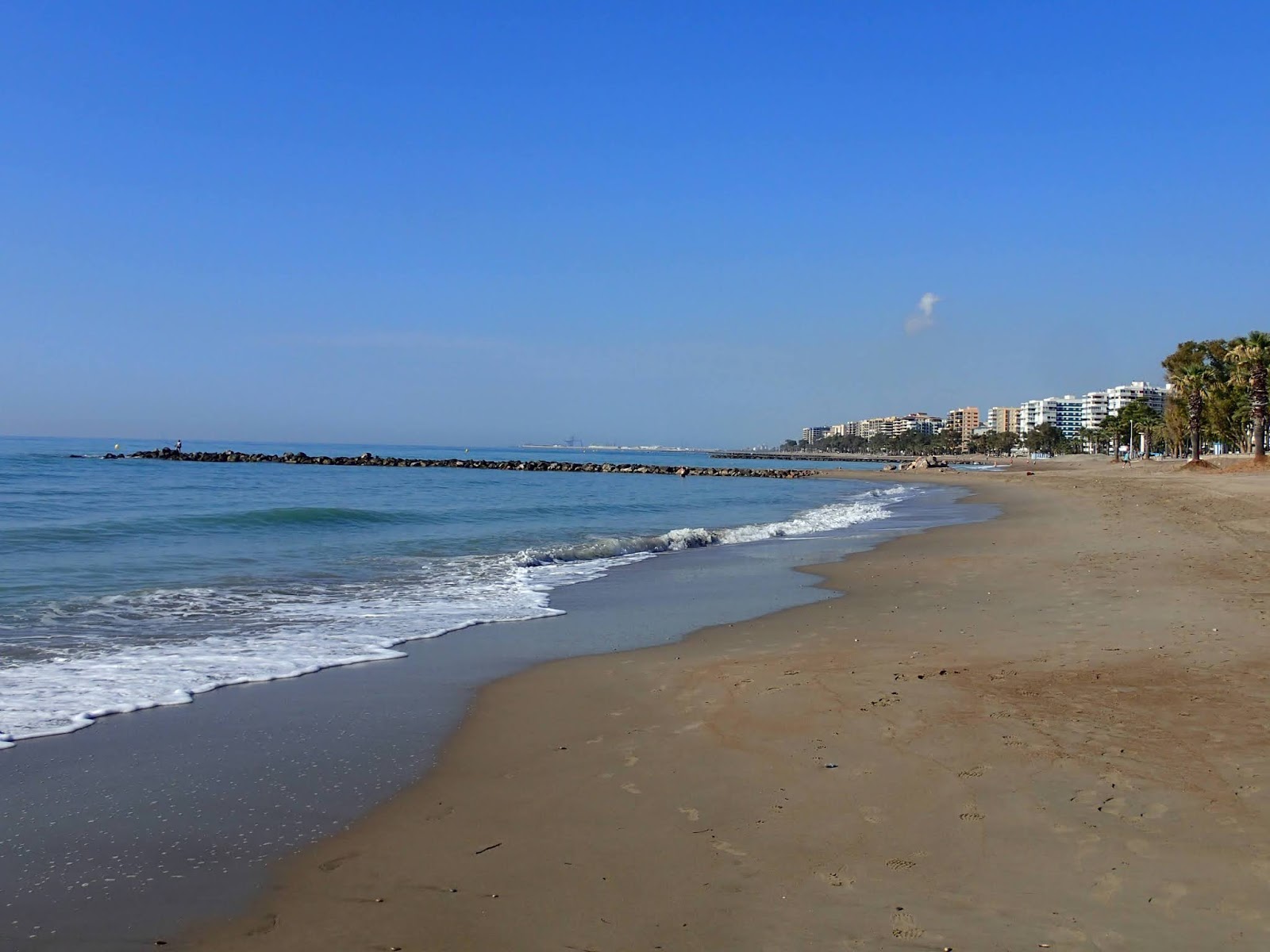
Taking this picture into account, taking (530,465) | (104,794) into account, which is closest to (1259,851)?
(104,794)

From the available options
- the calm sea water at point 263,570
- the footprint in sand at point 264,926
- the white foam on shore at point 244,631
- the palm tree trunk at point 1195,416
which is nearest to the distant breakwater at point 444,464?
the palm tree trunk at point 1195,416

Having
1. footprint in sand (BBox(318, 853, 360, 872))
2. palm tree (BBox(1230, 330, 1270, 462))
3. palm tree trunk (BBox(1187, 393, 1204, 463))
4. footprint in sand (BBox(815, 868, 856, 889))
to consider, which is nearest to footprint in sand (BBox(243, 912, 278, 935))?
footprint in sand (BBox(318, 853, 360, 872))

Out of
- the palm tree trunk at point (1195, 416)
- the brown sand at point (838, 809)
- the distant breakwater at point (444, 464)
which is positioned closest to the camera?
the brown sand at point (838, 809)

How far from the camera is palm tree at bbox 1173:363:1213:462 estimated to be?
205 ft

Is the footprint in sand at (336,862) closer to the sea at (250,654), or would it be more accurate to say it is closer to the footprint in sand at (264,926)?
the sea at (250,654)

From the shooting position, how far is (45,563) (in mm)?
14641

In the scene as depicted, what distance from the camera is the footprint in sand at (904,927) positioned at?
3.19 metres

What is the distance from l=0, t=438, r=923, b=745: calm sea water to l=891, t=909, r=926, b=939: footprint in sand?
18.1 feet

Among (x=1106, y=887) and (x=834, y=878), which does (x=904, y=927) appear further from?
(x=1106, y=887)

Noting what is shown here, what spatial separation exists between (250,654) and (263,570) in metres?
6.83

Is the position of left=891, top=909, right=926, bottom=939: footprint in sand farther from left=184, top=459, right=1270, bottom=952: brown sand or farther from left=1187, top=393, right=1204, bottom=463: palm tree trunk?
left=1187, top=393, right=1204, bottom=463: palm tree trunk

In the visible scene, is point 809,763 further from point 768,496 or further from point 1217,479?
point 1217,479

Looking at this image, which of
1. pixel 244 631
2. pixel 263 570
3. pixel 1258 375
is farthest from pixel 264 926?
pixel 1258 375

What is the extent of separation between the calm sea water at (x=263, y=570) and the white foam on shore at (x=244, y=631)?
32 millimetres
